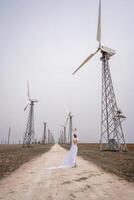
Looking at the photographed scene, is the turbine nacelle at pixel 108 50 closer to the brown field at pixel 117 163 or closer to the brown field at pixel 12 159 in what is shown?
the brown field at pixel 117 163

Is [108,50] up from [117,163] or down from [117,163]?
up

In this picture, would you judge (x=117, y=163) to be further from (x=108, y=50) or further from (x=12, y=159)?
(x=108, y=50)

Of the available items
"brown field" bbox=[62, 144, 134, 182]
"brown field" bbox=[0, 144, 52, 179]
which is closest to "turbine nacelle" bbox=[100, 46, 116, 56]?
"brown field" bbox=[62, 144, 134, 182]

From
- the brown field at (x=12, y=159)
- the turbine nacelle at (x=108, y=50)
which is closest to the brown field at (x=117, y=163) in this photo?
the brown field at (x=12, y=159)

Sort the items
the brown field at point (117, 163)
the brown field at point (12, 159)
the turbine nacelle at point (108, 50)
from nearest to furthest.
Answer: the brown field at point (117, 163) → the brown field at point (12, 159) → the turbine nacelle at point (108, 50)

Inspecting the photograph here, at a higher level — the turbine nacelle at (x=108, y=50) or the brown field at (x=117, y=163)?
the turbine nacelle at (x=108, y=50)

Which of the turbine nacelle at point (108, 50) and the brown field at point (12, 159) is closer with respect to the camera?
the brown field at point (12, 159)

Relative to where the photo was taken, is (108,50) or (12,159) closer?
(12,159)

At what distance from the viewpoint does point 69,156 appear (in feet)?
45.9

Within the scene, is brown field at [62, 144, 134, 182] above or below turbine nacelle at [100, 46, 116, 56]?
below

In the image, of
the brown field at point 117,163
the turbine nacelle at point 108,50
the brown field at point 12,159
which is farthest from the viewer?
the turbine nacelle at point 108,50

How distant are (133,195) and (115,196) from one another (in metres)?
0.62

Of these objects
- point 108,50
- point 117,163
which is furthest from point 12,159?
point 108,50

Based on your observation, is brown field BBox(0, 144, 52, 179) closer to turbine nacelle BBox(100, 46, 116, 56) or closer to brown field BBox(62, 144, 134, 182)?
brown field BBox(62, 144, 134, 182)
